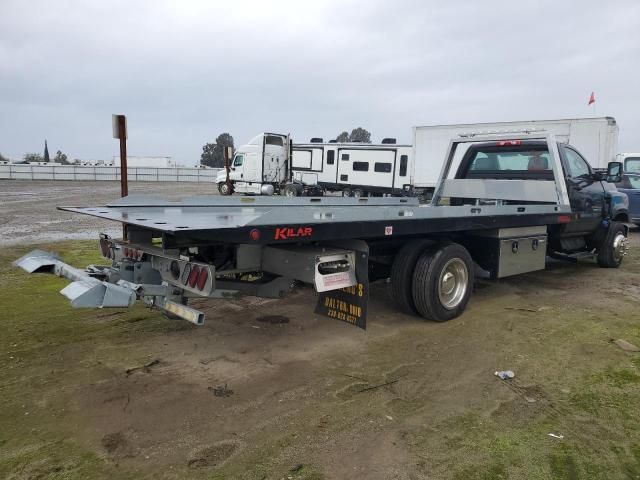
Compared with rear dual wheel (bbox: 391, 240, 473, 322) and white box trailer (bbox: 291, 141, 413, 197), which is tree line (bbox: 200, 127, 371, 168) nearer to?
white box trailer (bbox: 291, 141, 413, 197)

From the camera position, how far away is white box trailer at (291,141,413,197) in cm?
2384

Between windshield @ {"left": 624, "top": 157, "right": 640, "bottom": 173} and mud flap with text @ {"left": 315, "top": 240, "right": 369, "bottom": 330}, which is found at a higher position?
windshield @ {"left": 624, "top": 157, "right": 640, "bottom": 173}

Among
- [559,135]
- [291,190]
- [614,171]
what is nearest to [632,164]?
[559,135]

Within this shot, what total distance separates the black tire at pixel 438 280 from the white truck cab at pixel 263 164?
61.7 ft

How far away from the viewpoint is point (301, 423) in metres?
3.40

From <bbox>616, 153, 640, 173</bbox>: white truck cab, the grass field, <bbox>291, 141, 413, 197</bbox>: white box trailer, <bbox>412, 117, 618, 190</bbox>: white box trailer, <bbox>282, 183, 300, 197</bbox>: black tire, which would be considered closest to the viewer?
the grass field

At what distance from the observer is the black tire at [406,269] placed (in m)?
5.34

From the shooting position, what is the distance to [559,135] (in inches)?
553

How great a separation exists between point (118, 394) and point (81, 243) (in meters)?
7.52

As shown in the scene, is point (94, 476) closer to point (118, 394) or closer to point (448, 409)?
point (118, 394)

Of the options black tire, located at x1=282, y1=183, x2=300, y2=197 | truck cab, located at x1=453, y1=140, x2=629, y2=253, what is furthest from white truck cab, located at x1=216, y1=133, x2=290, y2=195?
truck cab, located at x1=453, y1=140, x2=629, y2=253

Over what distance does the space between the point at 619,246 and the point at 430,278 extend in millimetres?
5357

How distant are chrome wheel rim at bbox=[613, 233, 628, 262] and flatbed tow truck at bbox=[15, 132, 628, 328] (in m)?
0.24

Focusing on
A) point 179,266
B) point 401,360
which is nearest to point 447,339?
point 401,360
